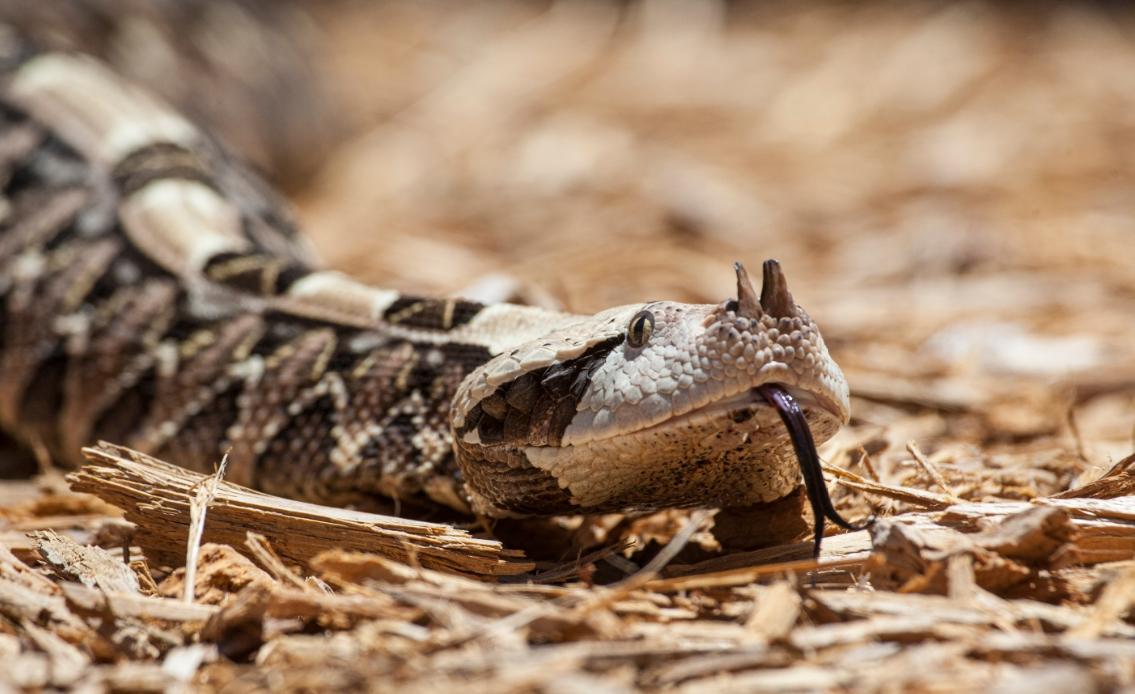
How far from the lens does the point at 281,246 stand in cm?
593

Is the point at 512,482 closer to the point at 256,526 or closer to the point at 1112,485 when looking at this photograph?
the point at 256,526

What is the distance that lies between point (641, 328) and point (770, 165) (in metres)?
7.12

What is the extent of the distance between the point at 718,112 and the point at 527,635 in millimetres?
9188

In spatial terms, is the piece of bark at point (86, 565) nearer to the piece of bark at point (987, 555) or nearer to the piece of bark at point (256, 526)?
the piece of bark at point (256, 526)

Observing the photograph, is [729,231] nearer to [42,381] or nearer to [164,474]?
[42,381]

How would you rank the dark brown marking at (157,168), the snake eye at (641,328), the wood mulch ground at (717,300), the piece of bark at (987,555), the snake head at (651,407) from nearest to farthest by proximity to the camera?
1. the wood mulch ground at (717,300)
2. the piece of bark at (987,555)
3. the snake head at (651,407)
4. the snake eye at (641,328)
5. the dark brown marking at (157,168)

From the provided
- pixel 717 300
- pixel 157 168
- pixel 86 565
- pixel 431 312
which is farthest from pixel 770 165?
pixel 86 565

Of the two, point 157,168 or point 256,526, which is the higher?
point 157,168

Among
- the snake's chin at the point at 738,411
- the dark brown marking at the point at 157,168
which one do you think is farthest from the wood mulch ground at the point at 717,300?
the dark brown marking at the point at 157,168

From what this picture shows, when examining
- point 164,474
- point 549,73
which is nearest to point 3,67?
point 164,474

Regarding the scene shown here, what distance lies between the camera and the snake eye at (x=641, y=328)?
3.28 metres

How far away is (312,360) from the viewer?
179 inches

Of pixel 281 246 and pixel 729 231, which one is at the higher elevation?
pixel 729 231

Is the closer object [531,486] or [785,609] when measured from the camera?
[785,609]
